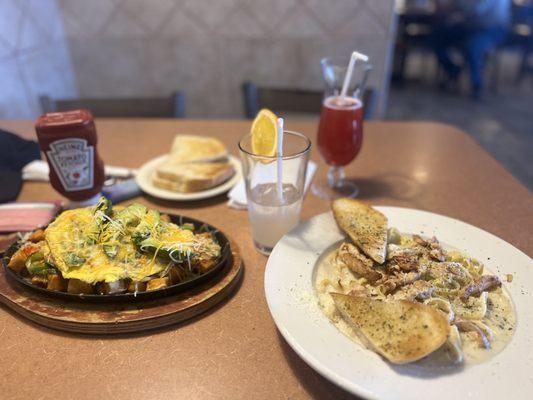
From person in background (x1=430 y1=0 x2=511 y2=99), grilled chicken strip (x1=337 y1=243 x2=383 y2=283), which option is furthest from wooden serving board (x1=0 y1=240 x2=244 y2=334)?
person in background (x1=430 y1=0 x2=511 y2=99)

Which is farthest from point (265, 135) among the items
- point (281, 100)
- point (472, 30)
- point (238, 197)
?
point (472, 30)

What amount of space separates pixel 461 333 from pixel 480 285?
15cm

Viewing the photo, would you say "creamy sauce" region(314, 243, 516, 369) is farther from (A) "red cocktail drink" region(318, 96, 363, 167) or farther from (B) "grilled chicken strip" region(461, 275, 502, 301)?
(A) "red cocktail drink" region(318, 96, 363, 167)

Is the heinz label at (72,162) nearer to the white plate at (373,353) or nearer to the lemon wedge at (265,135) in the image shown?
the lemon wedge at (265,135)

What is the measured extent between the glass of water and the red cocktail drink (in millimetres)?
316

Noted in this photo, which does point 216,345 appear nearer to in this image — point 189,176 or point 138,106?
point 189,176

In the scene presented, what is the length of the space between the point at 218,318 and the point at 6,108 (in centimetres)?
241

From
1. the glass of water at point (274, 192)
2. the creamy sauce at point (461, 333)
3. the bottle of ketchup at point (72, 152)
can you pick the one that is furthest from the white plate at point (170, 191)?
the creamy sauce at point (461, 333)

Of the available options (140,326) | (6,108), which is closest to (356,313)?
(140,326)

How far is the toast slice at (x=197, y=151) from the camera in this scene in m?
1.55

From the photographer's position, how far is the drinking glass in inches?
54.2

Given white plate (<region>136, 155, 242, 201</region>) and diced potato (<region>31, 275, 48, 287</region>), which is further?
white plate (<region>136, 155, 242, 201</region>)

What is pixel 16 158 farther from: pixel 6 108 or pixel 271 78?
pixel 271 78

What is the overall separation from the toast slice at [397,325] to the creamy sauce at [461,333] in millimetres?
30
